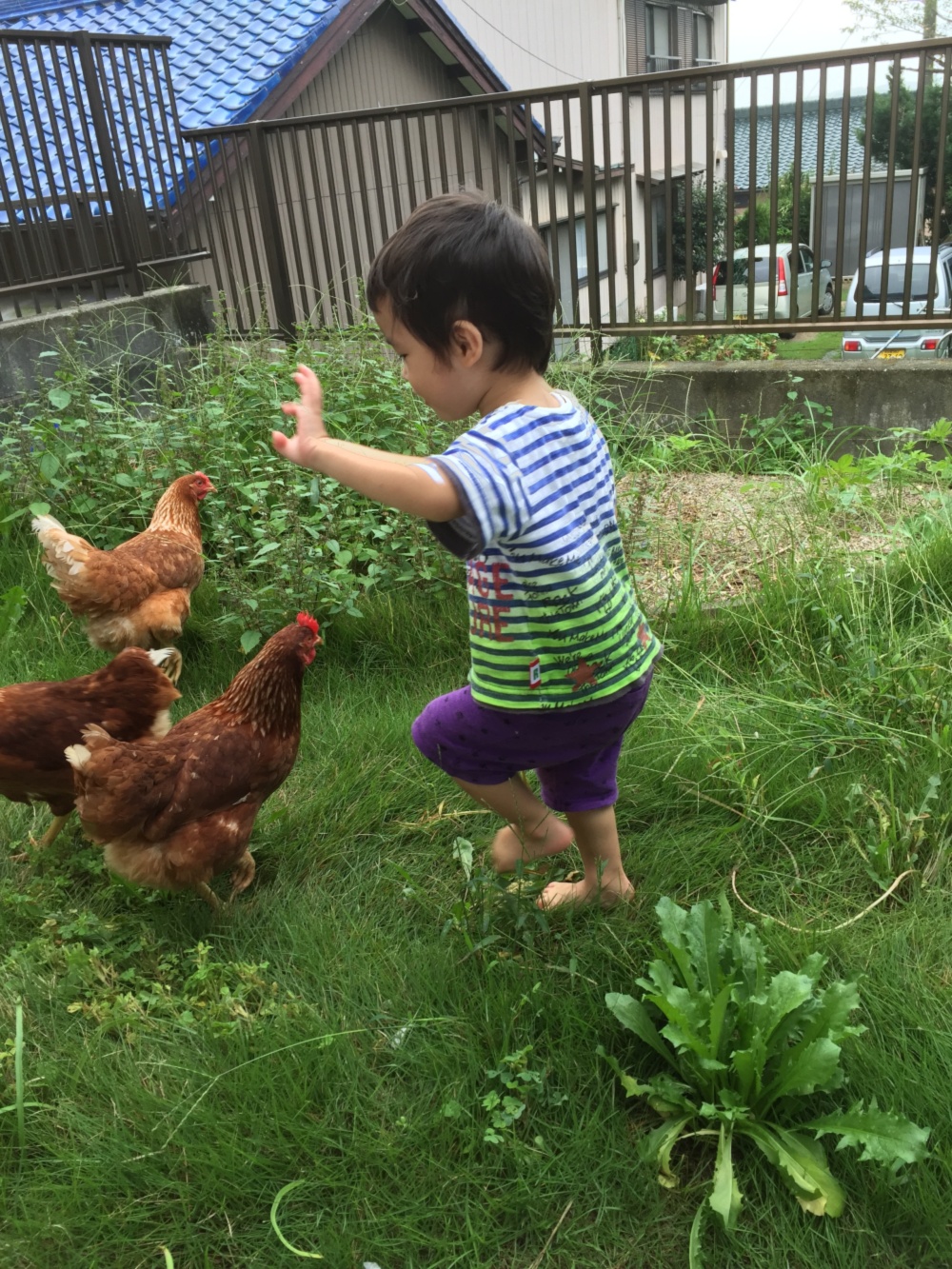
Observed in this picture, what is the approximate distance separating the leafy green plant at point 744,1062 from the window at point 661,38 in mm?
24838

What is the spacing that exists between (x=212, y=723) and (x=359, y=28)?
12629mm

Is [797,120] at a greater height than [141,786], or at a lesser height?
greater

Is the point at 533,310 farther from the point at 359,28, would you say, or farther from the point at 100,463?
the point at 359,28

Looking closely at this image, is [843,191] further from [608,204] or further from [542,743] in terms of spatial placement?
[542,743]

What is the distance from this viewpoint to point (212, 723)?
2764mm

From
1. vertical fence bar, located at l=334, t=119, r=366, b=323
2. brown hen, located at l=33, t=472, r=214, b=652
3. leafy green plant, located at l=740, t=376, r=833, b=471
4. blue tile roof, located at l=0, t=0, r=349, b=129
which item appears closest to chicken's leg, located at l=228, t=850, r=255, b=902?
brown hen, located at l=33, t=472, r=214, b=652

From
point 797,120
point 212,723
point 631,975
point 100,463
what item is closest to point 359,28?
point 797,120

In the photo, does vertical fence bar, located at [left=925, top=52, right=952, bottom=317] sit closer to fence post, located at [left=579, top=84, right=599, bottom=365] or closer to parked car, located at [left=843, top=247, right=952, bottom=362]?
fence post, located at [left=579, top=84, right=599, bottom=365]

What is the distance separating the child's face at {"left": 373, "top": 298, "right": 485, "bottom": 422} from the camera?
1869 mm

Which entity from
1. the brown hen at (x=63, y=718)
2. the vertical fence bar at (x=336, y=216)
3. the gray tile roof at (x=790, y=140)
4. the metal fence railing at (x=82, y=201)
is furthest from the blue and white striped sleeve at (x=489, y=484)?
the gray tile roof at (x=790, y=140)

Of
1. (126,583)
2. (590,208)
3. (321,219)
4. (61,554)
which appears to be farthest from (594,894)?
(321,219)

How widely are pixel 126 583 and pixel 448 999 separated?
225 cm

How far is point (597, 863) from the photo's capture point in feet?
7.88

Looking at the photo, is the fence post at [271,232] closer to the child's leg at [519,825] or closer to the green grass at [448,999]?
the green grass at [448,999]
